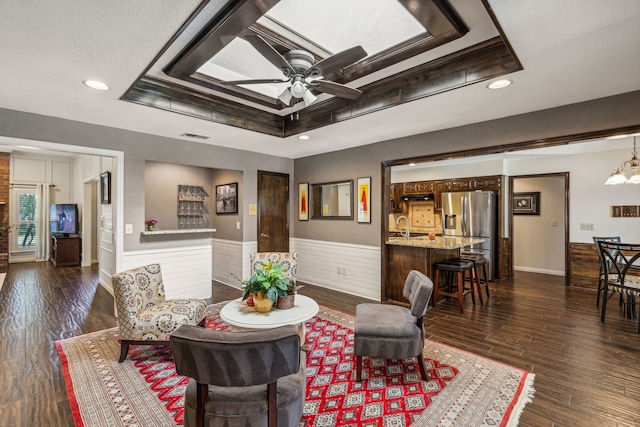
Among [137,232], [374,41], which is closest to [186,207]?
[137,232]

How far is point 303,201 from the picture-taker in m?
5.95

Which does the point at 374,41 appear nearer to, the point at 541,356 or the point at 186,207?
the point at 541,356

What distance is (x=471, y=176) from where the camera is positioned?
6.71 metres

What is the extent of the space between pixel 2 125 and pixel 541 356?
5.86 m

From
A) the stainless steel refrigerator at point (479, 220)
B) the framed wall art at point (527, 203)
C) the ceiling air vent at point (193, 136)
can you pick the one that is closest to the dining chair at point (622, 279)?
the stainless steel refrigerator at point (479, 220)

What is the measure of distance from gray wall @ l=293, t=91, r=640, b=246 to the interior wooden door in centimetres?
26

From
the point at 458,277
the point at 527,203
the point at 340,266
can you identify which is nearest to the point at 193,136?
the point at 340,266

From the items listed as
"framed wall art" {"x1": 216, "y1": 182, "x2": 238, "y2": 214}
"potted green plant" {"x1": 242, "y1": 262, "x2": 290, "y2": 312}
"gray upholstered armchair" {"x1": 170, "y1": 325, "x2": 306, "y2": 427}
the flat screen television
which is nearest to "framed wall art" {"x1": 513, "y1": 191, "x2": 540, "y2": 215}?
"framed wall art" {"x1": 216, "y1": 182, "x2": 238, "y2": 214}

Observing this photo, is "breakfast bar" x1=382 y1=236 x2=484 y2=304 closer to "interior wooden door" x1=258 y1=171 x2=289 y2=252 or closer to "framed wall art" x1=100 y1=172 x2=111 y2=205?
"interior wooden door" x1=258 y1=171 x2=289 y2=252

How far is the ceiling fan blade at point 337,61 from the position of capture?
2000 mm

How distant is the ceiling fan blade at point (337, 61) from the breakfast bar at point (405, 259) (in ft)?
9.67

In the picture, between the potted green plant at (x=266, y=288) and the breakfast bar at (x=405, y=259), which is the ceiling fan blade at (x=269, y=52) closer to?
the potted green plant at (x=266, y=288)

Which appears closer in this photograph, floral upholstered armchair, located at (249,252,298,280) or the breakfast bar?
floral upholstered armchair, located at (249,252,298,280)

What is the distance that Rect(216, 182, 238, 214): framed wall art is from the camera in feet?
Result: 18.6
